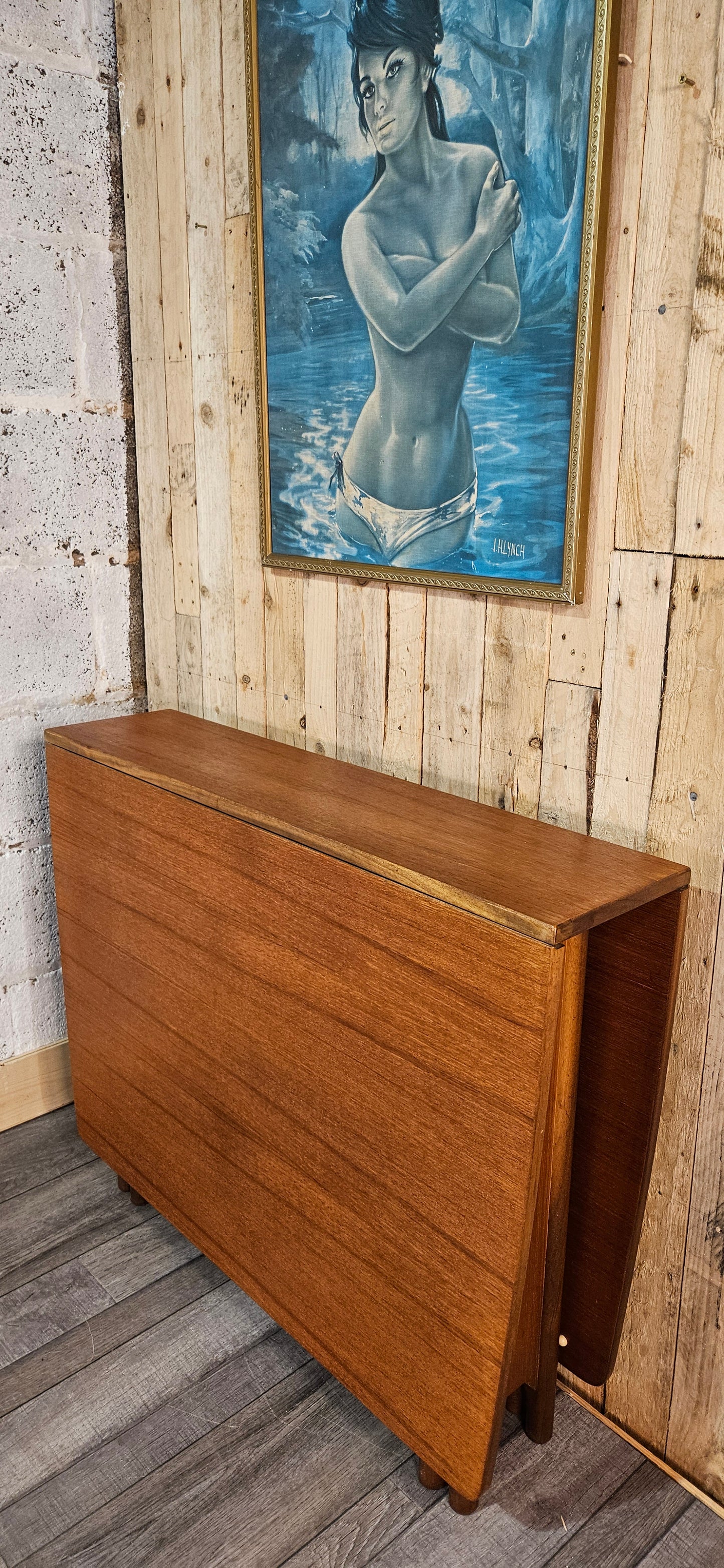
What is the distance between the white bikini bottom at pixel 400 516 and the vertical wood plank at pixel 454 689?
8cm

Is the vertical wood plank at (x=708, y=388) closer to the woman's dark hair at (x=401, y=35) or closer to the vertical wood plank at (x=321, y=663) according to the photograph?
the woman's dark hair at (x=401, y=35)

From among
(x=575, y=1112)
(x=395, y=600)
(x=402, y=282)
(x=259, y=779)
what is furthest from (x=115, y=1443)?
(x=402, y=282)

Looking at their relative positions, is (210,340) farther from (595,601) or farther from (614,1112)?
(614,1112)

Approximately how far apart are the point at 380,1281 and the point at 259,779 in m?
0.73

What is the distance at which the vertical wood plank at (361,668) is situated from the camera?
166 cm

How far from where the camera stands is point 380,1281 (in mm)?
1401

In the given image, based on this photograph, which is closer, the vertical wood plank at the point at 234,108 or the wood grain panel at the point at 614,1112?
the wood grain panel at the point at 614,1112

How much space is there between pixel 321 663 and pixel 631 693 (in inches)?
24.4

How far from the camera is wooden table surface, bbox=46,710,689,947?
45.6 inches

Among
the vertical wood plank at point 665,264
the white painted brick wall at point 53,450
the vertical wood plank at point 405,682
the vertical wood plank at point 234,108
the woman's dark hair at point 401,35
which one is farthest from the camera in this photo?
the white painted brick wall at point 53,450

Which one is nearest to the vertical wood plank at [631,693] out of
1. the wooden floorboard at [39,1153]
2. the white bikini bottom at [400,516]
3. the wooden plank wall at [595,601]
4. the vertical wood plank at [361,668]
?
the wooden plank wall at [595,601]

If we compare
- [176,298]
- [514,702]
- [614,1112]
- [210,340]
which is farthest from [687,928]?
[176,298]

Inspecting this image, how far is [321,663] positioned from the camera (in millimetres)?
1788

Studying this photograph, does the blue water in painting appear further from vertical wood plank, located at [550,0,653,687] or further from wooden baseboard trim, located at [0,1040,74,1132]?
wooden baseboard trim, located at [0,1040,74,1132]
